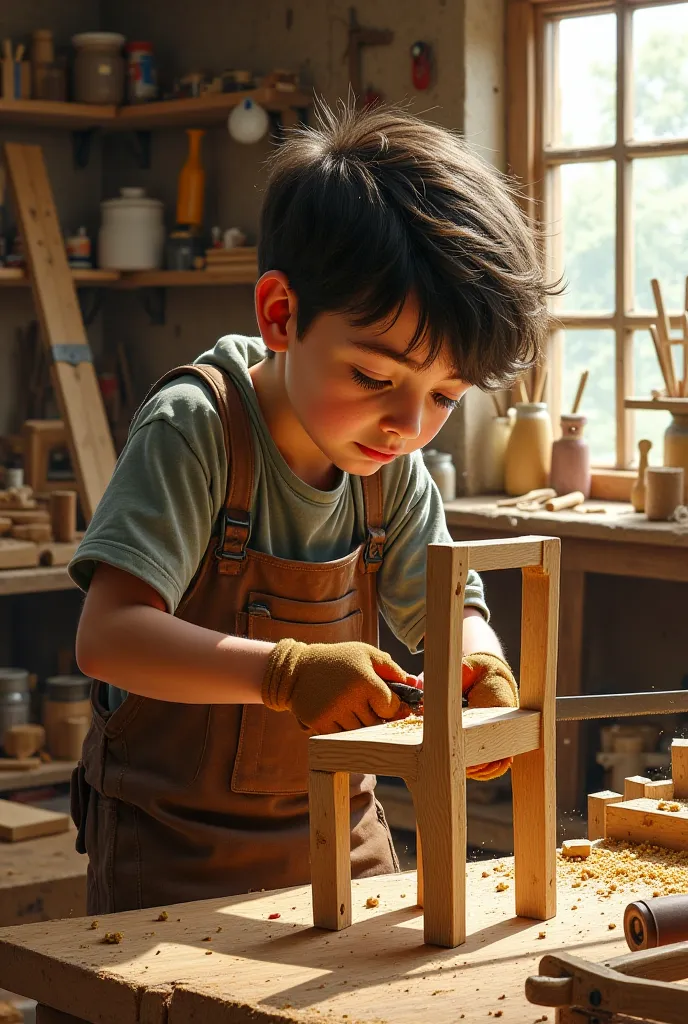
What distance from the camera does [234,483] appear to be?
1414 mm

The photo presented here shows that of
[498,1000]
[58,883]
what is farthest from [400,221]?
[58,883]

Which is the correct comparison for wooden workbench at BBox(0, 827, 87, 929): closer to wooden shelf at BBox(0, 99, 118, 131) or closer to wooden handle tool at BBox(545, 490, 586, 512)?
wooden handle tool at BBox(545, 490, 586, 512)

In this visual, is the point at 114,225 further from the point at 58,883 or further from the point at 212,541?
the point at 212,541

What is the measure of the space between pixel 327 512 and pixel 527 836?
0.42m

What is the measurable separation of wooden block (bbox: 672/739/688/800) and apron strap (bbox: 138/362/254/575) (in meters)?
0.52

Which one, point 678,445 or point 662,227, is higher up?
point 662,227

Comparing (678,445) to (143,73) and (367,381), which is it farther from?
(367,381)

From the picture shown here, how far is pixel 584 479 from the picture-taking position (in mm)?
3531

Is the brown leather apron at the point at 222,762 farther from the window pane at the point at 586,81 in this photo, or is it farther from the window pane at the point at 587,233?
the window pane at the point at 586,81

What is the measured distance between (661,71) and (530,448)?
39.1 inches

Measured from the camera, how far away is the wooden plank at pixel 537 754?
1.24 m

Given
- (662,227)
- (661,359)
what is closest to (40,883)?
(661,359)

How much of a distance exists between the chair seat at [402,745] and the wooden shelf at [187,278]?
2752mm

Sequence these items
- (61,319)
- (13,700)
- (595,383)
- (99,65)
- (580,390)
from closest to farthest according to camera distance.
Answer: (580,390) → (595,383) → (13,700) → (61,319) → (99,65)
